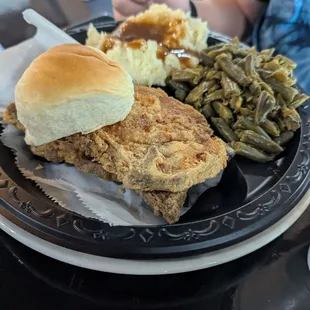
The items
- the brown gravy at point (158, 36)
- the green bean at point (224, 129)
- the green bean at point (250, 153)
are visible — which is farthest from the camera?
the brown gravy at point (158, 36)

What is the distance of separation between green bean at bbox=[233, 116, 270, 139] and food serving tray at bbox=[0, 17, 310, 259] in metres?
0.20

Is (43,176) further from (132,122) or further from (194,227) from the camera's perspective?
(194,227)

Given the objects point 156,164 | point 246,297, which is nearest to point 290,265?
point 246,297

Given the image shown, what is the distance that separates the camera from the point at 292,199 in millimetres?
1838

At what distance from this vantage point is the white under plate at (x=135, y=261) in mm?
1605

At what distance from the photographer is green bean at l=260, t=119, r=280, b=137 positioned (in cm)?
221

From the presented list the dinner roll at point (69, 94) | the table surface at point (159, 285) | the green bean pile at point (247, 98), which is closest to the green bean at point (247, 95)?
the green bean pile at point (247, 98)

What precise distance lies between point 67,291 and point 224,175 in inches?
35.9

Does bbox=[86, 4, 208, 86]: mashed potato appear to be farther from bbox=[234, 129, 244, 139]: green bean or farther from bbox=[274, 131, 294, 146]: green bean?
bbox=[274, 131, 294, 146]: green bean

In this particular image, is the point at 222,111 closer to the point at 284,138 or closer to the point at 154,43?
the point at 284,138

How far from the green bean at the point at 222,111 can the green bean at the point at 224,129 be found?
3 centimetres

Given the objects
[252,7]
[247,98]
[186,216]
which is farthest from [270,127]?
[252,7]

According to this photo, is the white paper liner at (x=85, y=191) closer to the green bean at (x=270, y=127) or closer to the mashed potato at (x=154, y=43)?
the green bean at (x=270, y=127)

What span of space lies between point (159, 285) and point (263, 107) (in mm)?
1034
